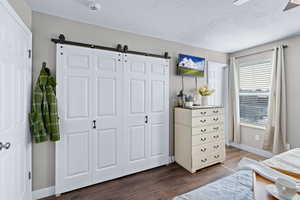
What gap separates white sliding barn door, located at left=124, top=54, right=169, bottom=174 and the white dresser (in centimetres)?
28

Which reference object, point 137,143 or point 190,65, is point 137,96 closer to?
point 137,143

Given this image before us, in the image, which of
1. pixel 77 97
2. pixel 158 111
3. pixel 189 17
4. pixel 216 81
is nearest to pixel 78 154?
pixel 77 97

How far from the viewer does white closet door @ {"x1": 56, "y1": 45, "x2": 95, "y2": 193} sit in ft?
6.35

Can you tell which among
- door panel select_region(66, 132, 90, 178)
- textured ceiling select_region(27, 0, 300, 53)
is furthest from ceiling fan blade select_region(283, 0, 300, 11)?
door panel select_region(66, 132, 90, 178)

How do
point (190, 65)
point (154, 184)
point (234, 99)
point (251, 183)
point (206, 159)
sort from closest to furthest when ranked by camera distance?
point (251, 183)
point (154, 184)
point (206, 159)
point (190, 65)
point (234, 99)

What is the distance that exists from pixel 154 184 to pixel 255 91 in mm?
3142

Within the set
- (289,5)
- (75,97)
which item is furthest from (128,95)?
(289,5)

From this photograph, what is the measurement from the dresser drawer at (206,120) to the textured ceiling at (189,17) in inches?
62.7

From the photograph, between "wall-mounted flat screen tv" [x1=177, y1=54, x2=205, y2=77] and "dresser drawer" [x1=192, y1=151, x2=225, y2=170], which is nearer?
"dresser drawer" [x1=192, y1=151, x2=225, y2=170]

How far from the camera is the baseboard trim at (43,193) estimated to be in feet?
6.01

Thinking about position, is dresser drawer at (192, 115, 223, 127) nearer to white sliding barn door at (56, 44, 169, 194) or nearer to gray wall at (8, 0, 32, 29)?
white sliding barn door at (56, 44, 169, 194)

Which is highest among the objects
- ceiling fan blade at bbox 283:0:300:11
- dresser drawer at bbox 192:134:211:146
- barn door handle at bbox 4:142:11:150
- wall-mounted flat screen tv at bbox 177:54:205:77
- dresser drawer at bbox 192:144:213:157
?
ceiling fan blade at bbox 283:0:300:11

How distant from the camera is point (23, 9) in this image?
161 cm

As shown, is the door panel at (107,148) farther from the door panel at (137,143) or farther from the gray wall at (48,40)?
the gray wall at (48,40)
